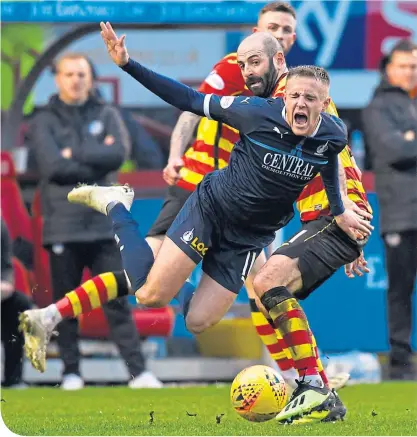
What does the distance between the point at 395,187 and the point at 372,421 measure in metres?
4.20

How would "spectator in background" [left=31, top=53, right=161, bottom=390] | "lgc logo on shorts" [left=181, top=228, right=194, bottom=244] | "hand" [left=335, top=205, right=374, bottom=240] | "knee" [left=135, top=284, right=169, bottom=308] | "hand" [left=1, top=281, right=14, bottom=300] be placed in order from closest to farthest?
"hand" [left=335, top=205, right=374, bottom=240]
"lgc logo on shorts" [left=181, top=228, right=194, bottom=244]
"knee" [left=135, top=284, right=169, bottom=308]
"hand" [left=1, top=281, right=14, bottom=300]
"spectator in background" [left=31, top=53, right=161, bottom=390]

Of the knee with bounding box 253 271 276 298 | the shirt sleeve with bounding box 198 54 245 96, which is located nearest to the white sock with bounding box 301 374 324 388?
the knee with bounding box 253 271 276 298

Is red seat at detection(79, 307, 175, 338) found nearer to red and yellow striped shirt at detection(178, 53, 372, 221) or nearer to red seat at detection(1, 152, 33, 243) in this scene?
red seat at detection(1, 152, 33, 243)

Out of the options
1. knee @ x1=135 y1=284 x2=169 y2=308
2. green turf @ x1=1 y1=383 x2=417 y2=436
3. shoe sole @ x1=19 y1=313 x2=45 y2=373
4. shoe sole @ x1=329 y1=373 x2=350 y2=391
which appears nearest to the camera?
green turf @ x1=1 y1=383 x2=417 y2=436

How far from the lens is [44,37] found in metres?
13.1

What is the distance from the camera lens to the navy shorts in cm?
866

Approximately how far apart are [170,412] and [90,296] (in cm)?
111

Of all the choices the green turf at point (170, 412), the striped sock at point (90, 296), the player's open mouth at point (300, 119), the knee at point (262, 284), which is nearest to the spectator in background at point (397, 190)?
the green turf at point (170, 412)

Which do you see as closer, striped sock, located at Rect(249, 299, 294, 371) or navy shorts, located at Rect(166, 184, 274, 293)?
navy shorts, located at Rect(166, 184, 274, 293)

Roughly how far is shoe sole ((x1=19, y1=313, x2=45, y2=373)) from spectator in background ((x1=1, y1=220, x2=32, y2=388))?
201cm

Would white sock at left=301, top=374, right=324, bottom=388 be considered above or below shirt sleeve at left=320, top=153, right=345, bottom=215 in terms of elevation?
below

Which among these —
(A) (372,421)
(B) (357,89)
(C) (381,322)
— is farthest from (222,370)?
(A) (372,421)

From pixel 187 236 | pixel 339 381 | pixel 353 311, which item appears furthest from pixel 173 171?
pixel 353 311

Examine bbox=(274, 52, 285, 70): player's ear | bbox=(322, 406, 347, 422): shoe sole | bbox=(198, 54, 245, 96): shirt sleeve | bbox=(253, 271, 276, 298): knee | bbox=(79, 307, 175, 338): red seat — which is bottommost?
bbox=(79, 307, 175, 338): red seat
